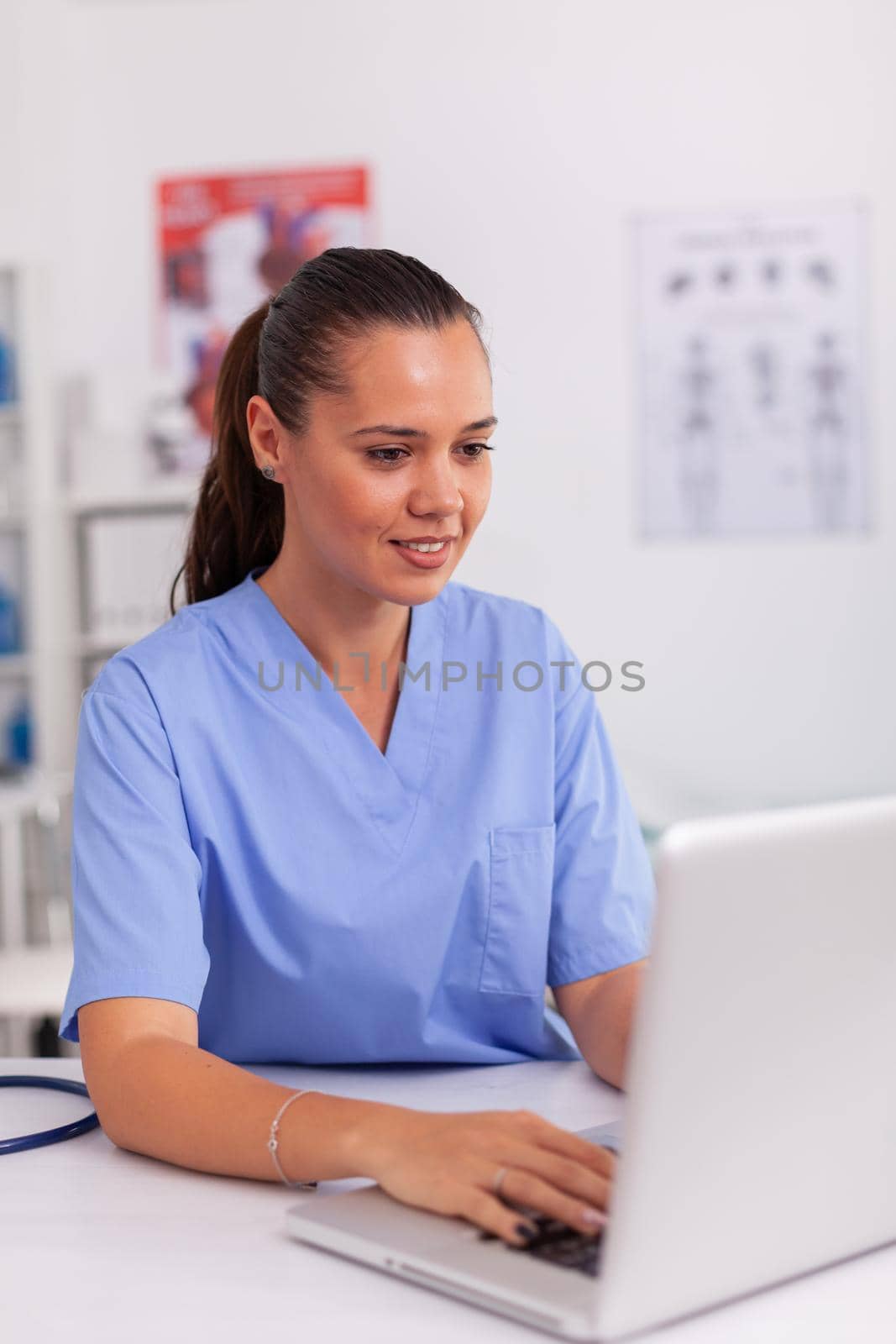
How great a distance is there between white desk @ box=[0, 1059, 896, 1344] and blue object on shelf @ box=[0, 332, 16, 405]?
305cm

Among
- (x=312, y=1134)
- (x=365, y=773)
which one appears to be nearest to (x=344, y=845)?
(x=365, y=773)

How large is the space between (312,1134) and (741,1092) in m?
0.32

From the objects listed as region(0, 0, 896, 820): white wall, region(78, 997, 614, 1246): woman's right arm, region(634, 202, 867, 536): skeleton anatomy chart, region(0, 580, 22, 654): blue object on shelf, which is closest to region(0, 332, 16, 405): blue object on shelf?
region(0, 0, 896, 820): white wall

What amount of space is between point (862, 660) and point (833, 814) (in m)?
3.07

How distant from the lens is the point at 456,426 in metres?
1.20

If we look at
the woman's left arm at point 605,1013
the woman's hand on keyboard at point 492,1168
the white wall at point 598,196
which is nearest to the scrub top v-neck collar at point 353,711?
the woman's left arm at point 605,1013

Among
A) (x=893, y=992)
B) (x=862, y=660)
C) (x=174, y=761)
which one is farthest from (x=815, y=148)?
(x=893, y=992)

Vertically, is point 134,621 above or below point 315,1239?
above

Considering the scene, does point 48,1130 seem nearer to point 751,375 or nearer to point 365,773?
point 365,773

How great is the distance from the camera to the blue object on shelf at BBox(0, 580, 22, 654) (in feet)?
12.4

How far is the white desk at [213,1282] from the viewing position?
700 millimetres

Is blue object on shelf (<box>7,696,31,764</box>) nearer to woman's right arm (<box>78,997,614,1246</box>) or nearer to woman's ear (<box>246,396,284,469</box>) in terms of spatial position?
woman's ear (<box>246,396,284,469</box>)

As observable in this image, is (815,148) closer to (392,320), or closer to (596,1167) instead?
(392,320)

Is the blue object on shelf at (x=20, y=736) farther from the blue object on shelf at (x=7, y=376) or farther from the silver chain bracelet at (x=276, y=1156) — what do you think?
the silver chain bracelet at (x=276, y=1156)
